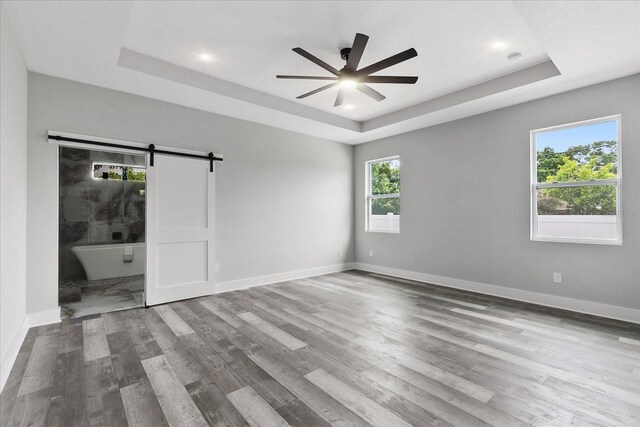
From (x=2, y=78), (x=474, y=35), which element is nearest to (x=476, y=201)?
(x=474, y=35)

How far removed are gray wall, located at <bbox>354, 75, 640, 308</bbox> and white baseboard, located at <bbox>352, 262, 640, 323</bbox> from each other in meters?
0.07

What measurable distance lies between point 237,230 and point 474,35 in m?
3.91

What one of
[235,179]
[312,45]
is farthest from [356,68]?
[235,179]

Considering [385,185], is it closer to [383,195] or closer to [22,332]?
[383,195]

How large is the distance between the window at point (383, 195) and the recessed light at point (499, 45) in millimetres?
2735

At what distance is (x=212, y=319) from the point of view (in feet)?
11.2

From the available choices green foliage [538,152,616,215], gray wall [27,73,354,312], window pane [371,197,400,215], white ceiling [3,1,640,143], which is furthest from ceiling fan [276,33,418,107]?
window pane [371,197,400,215]

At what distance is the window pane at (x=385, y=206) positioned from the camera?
589cm

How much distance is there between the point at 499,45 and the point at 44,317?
5567mm

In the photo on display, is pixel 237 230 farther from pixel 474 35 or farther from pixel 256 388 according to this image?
pixel 474 35

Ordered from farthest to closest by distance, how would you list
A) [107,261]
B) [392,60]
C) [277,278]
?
[107,261]
[277,278]
[392,60]

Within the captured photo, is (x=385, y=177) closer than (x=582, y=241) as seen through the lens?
No

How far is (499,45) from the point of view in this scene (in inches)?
123

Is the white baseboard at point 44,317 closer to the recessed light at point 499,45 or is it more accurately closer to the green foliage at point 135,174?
the green foliage at point 135,174
